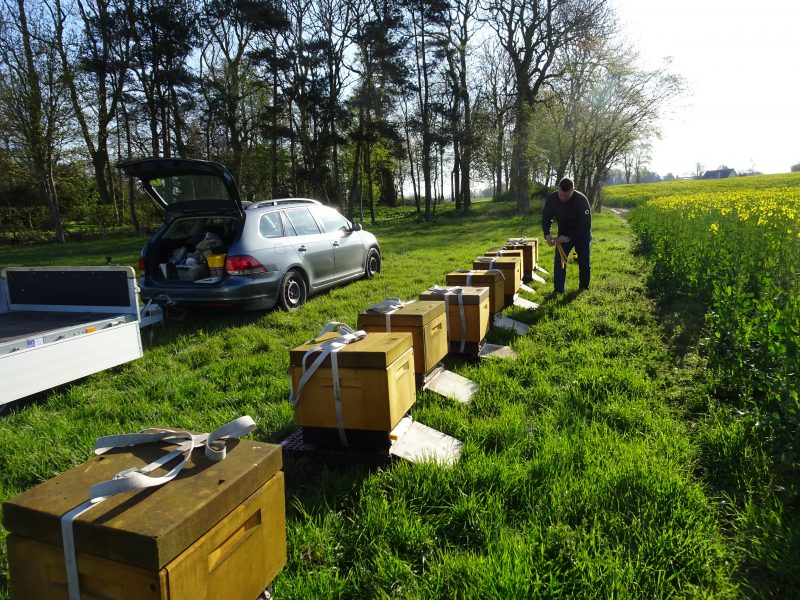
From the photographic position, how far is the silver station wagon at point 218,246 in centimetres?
653

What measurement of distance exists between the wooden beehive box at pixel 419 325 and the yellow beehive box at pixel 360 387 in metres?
0.59

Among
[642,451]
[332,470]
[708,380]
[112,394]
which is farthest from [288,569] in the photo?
[708,380]

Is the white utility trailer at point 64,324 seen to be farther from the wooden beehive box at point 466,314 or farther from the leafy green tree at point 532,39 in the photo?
the leafy green tree at point 532,39

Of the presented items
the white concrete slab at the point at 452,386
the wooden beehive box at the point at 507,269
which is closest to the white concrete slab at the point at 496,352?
the white concrete slab at the point at 452,386

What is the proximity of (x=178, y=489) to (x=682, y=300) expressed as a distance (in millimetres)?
7226

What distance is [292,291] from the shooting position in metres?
7.63

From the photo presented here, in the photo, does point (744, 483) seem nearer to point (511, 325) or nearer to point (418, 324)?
point (418, 324)

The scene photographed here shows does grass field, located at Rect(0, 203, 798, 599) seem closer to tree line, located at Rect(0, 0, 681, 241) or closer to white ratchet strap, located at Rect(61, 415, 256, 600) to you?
white ratchet strap, located at Rect(61, 415, 256, 600)

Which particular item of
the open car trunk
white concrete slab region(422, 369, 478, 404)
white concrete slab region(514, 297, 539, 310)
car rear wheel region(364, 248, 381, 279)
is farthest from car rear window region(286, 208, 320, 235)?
white concrete slab region(422, 369, 478, 404)

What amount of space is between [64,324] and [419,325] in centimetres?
344

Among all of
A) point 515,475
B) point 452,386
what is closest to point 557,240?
point 452,386

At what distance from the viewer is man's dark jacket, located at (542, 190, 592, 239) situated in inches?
318

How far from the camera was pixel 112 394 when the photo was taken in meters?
4.55

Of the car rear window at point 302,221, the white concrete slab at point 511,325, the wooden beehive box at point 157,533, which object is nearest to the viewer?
the wooden beehive box at point 157,533
